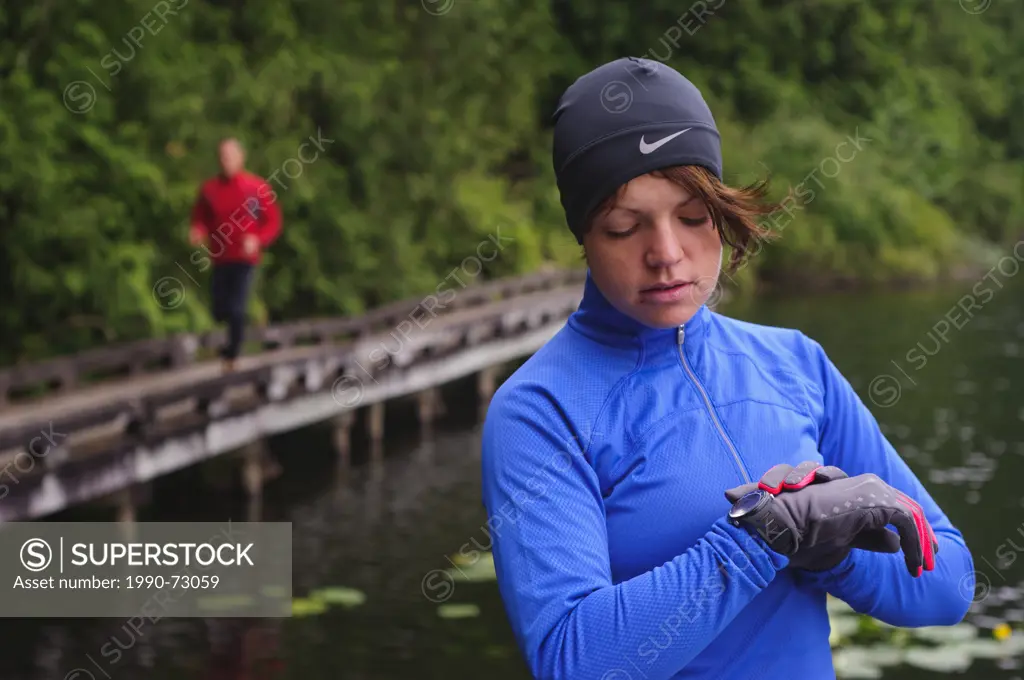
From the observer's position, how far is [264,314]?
69.0 ft

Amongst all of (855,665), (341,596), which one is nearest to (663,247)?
(855,665)

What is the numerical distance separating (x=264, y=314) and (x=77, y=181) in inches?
190

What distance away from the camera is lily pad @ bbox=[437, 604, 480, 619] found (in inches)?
432

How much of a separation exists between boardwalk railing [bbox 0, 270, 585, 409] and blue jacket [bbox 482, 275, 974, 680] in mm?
11258

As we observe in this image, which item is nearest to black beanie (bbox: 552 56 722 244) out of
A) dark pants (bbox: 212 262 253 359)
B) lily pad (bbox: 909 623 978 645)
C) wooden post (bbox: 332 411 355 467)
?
lily pad (bbox: 909 623 978 645)

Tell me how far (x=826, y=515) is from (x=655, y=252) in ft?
1.41

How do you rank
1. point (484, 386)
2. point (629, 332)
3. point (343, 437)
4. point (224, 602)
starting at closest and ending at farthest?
point (629, 332) → point (224, 602) → point (343, 437) → point (484, 386)

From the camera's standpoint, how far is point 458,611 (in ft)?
36.3

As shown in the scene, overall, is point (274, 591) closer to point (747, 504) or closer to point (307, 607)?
point (307, 607)

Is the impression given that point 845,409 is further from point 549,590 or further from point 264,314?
point 264,314

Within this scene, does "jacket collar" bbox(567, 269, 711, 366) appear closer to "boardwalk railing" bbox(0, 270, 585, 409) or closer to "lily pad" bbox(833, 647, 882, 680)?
"lily pad" bbox(833, 647, 882, 680)

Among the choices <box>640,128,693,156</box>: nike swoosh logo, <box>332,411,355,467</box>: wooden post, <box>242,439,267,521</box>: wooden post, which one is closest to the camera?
<box>640,128,693,156</box>: nike swoosh logo

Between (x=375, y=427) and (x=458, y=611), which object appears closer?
(x=458, y=611)

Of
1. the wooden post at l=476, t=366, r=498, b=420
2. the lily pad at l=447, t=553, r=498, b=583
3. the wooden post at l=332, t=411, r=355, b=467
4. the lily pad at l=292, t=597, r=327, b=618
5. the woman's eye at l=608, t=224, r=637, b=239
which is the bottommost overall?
the woman's eye at l=608, t=224, r=637, b=239
